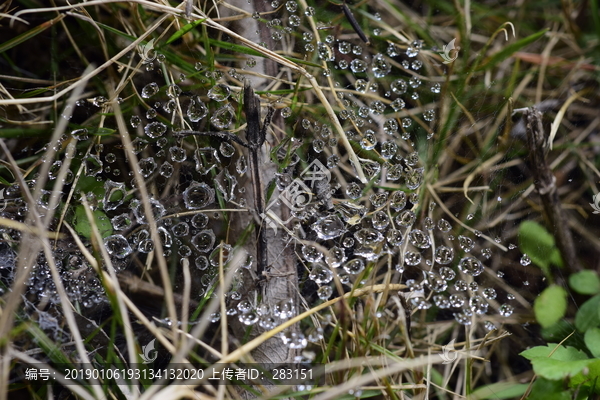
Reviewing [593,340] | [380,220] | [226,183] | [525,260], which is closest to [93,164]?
[226,183]

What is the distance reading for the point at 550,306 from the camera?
1.19 metres

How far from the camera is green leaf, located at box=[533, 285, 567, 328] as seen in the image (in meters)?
1.17

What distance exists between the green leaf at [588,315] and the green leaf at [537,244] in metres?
0.12

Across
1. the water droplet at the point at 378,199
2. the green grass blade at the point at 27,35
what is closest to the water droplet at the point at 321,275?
the water droplet at the point at 378,199

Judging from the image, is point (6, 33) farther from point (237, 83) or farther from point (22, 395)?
point (22, 395)

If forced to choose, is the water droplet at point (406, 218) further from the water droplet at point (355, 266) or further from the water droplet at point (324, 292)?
the water droplet at point (324, 292)

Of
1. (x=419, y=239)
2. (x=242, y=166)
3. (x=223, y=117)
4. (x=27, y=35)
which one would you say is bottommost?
(x=419, y=239)

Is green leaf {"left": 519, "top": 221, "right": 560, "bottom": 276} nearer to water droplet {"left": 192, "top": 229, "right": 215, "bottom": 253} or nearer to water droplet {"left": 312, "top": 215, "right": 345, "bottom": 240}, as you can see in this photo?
water droplet {"left": 312, "top": 215, "right": 345, "bottom": 240}

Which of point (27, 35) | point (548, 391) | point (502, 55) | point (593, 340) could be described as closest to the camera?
point (548, 391)

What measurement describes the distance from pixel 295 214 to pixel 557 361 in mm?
697

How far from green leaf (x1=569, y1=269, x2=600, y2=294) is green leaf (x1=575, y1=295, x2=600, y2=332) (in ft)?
0.12

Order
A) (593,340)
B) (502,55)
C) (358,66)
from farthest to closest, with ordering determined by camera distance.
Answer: (502,55)
(358,66)
(593,340)

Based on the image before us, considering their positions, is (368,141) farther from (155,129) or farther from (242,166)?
(155,129)

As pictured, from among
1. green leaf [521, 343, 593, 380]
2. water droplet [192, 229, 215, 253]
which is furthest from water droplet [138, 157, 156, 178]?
green leaf [521, 343, 593, 380]
